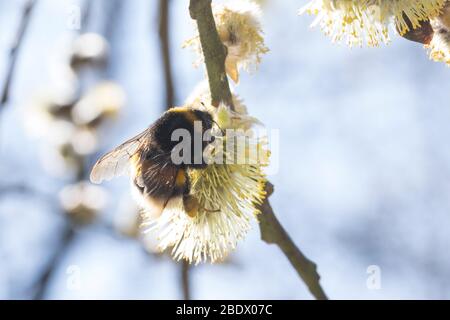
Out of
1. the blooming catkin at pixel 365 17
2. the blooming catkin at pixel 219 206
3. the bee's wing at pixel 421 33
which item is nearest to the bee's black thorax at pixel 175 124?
the blooming catkin at pixel 219 206

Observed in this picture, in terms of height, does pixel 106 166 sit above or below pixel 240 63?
below

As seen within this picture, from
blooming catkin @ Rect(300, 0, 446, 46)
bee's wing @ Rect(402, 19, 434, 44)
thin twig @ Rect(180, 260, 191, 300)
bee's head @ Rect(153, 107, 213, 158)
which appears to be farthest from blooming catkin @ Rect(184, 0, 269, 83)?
thin twig @ Rect(180, 260, 191, 300)

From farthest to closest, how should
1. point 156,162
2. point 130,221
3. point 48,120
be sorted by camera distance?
point 48,120, point 130,221, point 156,162

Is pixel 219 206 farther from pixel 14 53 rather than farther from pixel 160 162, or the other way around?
pixel 14 53

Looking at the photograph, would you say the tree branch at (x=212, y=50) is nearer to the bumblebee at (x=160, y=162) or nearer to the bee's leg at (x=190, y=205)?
the bumblebee at (x=160, y=162)

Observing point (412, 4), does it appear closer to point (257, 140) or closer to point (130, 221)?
point (257, 140)
